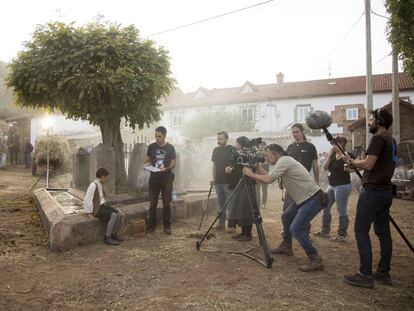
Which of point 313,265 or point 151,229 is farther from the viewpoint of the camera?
point 151,229

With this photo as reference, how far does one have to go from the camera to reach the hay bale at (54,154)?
17453 mm

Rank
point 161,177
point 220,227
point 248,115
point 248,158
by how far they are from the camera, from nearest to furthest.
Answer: point 248,158
point 161,177
point 220,227
point 248,115

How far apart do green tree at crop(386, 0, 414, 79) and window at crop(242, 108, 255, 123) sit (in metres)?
28.5

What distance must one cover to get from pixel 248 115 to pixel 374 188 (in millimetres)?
33702

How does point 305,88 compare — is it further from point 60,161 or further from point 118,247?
point 118,247

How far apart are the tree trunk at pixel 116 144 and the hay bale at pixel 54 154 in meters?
9.36

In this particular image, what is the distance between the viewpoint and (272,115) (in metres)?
36.4

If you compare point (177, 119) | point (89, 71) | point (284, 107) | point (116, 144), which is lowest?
point (116, 144)

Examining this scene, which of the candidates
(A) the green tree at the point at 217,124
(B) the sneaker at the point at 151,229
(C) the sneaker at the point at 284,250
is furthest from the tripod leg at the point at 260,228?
(A) the green tree at the point at 217,124

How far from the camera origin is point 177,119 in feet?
139

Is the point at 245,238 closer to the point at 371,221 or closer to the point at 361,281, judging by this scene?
the point at 361,281

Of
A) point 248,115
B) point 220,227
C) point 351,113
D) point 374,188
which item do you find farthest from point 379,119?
point 248,115

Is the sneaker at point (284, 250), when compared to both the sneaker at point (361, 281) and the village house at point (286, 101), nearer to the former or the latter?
the sneaker at point (361, 281)

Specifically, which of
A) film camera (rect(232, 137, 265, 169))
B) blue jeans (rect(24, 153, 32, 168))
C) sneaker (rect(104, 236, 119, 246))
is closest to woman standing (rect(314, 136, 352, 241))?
film camera (rect(232, 137, 265, 169))
